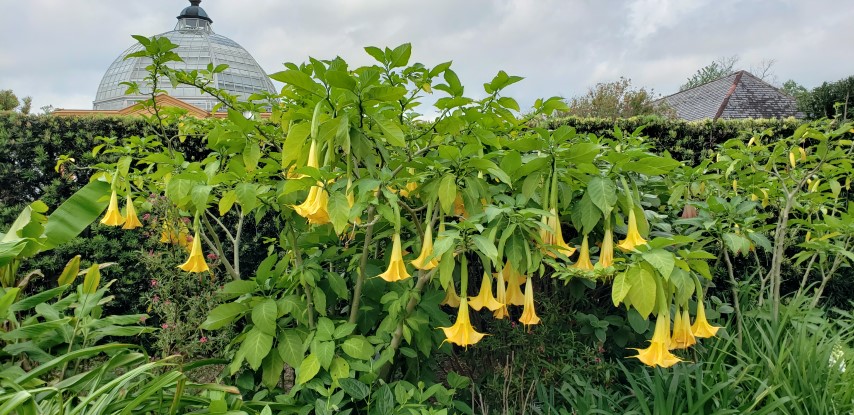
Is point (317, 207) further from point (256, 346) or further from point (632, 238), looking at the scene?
point (632, 238)

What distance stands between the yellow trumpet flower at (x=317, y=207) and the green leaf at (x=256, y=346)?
66 centimetres

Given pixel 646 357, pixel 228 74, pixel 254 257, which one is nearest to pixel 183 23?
pixel 228 74

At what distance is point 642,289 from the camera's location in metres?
1.63

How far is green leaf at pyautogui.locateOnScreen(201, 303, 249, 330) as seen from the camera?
2.17m

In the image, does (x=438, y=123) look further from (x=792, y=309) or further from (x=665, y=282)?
(x=792, y=309)

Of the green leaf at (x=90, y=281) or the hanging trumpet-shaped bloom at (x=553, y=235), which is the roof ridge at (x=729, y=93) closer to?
the hanging trumpet-shaped bloom at (x=553, y=235)

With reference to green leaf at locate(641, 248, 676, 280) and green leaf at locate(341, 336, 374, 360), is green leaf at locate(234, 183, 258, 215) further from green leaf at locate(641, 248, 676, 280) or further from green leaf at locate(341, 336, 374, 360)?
green leaf at locate(641, 248, 676, 280)

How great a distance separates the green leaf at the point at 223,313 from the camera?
217 centimetres

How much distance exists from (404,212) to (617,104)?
65.3 feet

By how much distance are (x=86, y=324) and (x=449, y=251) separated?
1.48 metres

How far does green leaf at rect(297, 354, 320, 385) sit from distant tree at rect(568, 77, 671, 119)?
752 inches

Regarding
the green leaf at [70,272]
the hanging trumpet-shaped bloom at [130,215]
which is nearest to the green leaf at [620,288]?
the hanging trumpet-shaped bloom at [130,215]

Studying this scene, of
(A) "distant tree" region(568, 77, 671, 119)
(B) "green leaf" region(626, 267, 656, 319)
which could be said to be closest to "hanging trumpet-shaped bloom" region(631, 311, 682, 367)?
(B) "green leaf" region(626, 267, 656, 319)

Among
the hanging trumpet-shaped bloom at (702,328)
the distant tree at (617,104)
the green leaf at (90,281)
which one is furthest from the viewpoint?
the distant tree at (617,104)
